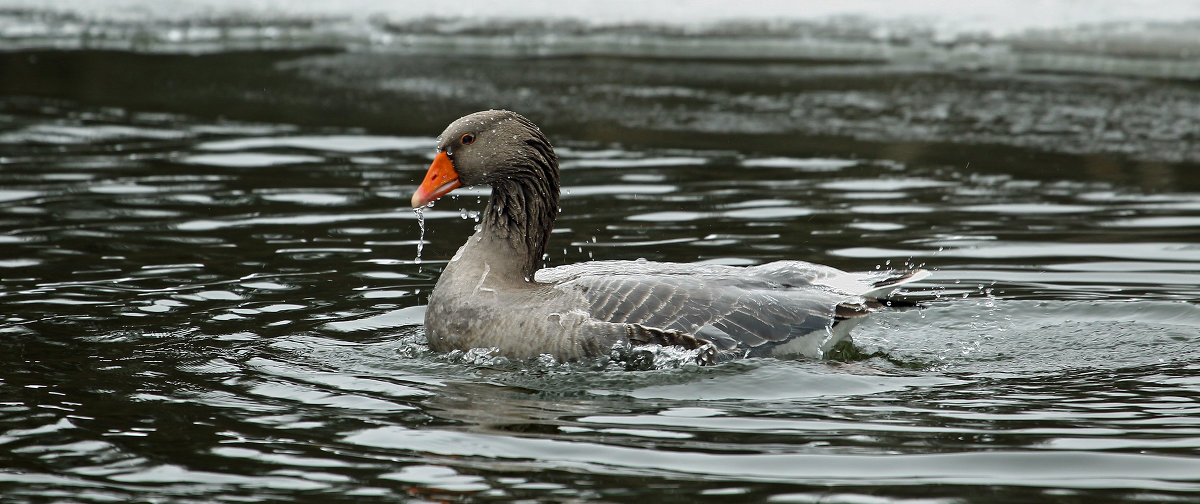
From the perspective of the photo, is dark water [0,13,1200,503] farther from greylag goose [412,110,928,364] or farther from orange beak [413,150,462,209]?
orange beak [413,150,462,209]

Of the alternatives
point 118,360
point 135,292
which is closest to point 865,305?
point 118,360

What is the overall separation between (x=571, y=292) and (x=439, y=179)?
0.89m

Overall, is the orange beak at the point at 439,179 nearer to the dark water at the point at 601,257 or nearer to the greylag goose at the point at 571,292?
the greylag goose at the point at 571,292

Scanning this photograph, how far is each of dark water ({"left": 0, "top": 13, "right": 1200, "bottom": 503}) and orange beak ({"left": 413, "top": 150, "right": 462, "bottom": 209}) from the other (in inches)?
30.3

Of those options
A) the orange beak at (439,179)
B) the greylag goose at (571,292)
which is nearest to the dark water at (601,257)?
the greylag goose at (571,292)

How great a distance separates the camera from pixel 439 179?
6.71 meters

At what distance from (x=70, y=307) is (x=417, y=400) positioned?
2520 millimetres

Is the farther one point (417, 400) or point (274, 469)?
point (417, 400)

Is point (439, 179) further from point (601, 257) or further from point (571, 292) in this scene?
point (601, 257)

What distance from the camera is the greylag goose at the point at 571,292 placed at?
6309mm

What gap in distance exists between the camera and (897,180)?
34.9 feet

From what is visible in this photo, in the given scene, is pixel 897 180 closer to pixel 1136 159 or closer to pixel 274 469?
pixel 1136 159

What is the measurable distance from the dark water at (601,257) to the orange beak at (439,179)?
2.53 feet

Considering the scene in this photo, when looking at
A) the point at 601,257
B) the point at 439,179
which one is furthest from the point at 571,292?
the point at 601,257
